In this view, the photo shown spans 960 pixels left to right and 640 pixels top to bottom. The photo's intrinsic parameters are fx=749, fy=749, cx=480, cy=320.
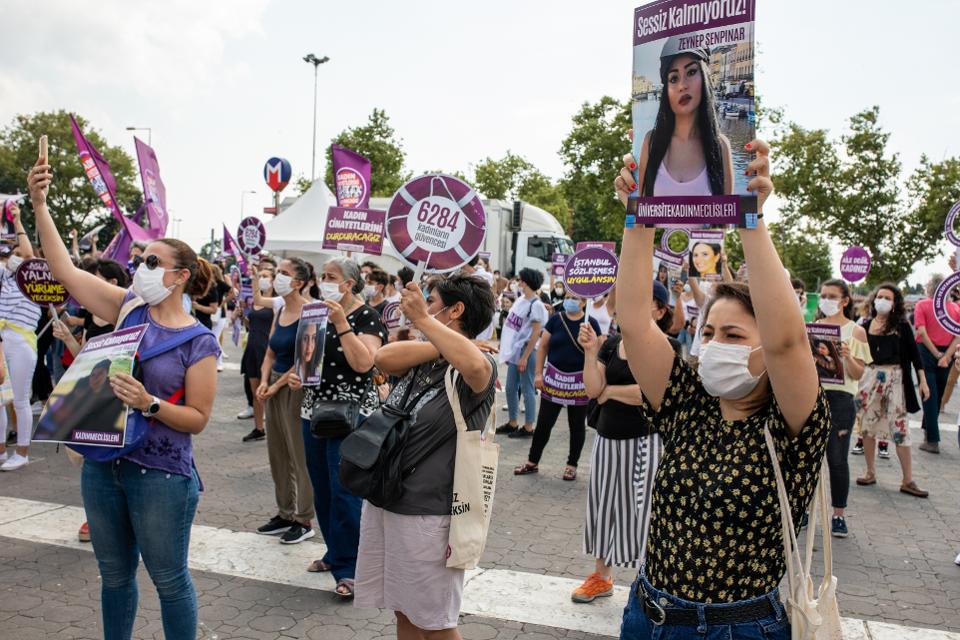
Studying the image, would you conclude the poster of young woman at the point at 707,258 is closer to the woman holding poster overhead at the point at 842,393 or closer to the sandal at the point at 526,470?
the woman holding poster overhead at the point at 842,393

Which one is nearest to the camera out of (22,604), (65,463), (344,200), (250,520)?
(22,604)

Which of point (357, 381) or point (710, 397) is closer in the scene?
point (710, 397)

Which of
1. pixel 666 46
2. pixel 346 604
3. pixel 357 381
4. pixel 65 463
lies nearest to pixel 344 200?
pixel 65 463

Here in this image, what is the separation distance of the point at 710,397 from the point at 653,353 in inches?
8.5

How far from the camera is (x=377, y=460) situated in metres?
3.11

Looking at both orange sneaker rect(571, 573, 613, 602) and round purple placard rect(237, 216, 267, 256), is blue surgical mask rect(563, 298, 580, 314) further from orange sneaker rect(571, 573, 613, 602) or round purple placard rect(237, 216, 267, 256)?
round purple placard rect(237, 216, 267, 256)

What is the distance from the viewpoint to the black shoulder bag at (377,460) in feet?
10.2

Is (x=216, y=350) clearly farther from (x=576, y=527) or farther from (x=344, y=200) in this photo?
(x=344, y=200)

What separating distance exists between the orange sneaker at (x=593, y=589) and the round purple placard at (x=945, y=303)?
416cm

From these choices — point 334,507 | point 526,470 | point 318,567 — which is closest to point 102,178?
point 526,470

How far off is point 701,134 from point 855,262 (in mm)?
11733

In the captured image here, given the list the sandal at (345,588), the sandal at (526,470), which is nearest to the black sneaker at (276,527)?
the sandal at (345,588)

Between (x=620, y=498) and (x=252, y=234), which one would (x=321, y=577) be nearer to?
(x=620, y=498)

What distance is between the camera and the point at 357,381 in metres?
4.90
